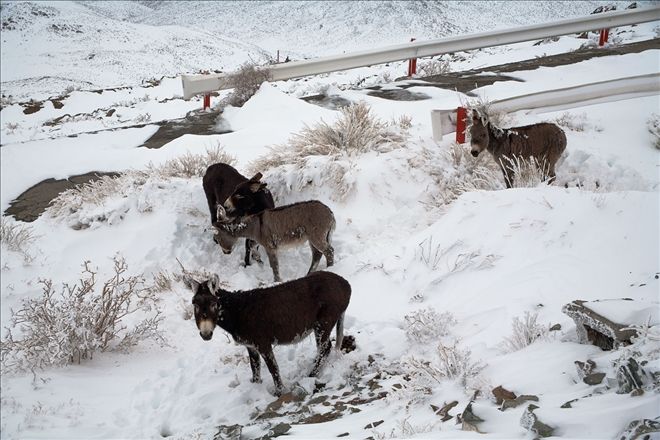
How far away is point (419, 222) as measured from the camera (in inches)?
312

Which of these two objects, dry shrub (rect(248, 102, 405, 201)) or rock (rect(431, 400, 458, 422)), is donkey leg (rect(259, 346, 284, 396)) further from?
dry shrub (rect(248, 102, 405, 201))

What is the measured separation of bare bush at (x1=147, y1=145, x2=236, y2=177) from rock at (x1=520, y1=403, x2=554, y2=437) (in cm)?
735

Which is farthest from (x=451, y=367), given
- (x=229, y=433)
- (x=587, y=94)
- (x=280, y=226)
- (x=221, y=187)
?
(x=587, y=94)

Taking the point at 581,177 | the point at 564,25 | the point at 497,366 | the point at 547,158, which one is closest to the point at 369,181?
the point at 547,158

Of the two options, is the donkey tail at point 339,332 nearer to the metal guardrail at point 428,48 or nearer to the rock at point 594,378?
the rock at point 594,378

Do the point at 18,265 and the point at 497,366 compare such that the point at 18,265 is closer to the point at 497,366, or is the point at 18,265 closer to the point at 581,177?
the point at 497,366

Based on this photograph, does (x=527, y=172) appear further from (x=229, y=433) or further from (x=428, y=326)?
(x=229, y=433)

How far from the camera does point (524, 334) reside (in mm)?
4527

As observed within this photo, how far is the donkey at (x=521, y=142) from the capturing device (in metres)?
7.92

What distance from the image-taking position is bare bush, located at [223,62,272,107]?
503 inches

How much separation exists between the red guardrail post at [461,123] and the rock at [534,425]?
642 cm

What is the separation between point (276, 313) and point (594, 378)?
2.77 m

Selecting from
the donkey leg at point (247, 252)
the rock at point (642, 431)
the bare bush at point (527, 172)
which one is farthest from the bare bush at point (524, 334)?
the donkey leg at point (247, 252)

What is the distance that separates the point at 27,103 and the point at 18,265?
14271mm
